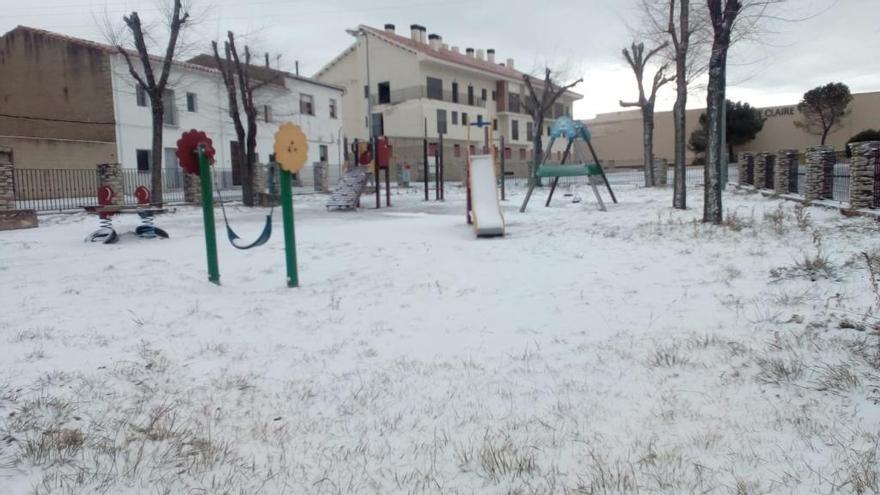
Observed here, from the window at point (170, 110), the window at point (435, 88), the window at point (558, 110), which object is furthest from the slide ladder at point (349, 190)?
the window at point (558, 110)

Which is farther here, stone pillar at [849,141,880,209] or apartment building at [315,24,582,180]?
apartment building at [315,24,582,180]

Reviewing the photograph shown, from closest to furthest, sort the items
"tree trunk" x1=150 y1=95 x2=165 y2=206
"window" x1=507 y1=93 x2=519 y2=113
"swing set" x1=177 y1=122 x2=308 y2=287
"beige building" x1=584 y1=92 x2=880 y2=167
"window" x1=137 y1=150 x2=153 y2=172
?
"swing set" x1=177 y1=122 x2=308 y2=287 < "tree trunk" x1=150 y1=95 x2=165 y2=206 < "window" x1=137 y1=150 x2=153 y2=172 < "beige building" x1=584 y1=92 x2=880 y2=167 < "window" x1=507 y1=93 x2=519 y2=113

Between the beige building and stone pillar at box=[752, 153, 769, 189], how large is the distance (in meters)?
24.5

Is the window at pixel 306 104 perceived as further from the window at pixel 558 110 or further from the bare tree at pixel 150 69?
the window at pixel 558 110

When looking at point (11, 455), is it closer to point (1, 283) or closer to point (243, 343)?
point (243, 343)

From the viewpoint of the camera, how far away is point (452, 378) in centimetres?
396

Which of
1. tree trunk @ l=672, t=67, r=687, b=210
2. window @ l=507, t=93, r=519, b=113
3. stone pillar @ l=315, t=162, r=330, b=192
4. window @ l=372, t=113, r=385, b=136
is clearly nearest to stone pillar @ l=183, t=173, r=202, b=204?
stone pillar @ l=315, t=162, r=330, b=192

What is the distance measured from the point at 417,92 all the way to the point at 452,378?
4399 centimetres

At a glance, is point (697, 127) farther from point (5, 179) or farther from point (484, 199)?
point (5, 179)

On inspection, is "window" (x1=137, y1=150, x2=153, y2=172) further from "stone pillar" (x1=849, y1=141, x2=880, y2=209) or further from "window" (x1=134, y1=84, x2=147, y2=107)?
"stone pillar" (x1=849, y1=141, x2=880, y2=209)

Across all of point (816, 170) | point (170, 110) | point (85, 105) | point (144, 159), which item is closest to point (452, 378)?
point (816, 170)

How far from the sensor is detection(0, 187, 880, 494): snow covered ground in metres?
2.80

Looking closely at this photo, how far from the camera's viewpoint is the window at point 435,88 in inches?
1850

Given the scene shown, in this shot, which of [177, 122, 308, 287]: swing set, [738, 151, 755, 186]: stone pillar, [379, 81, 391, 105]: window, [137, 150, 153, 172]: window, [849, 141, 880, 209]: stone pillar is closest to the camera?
[177, 122, 308, 287]: swing set
